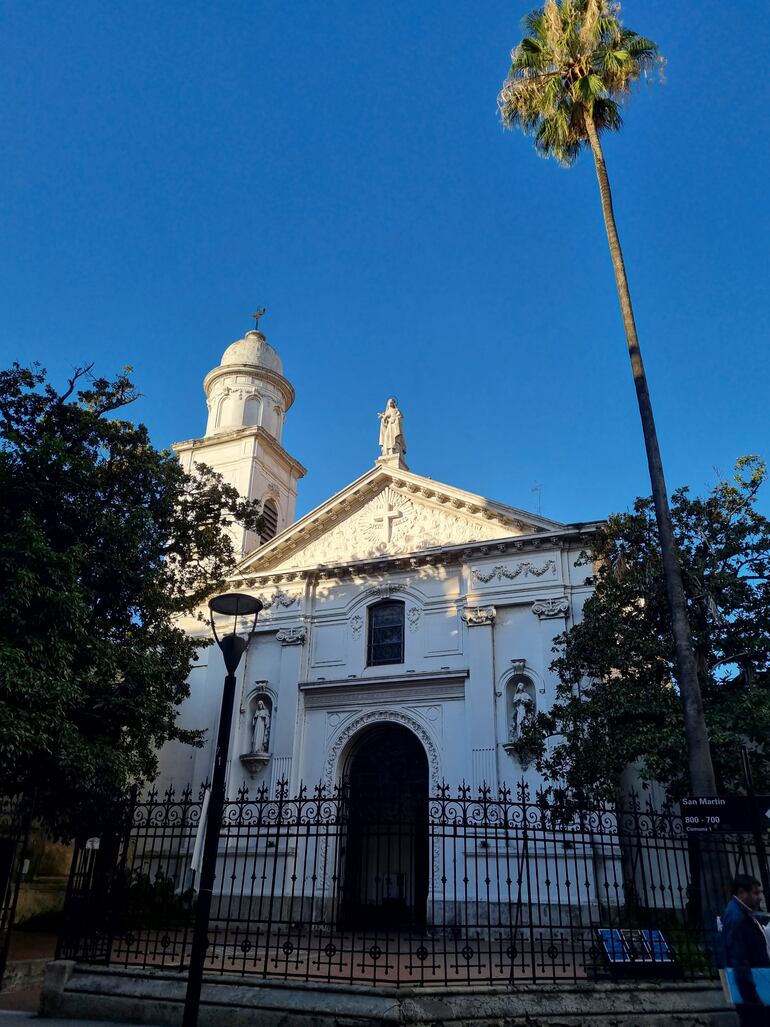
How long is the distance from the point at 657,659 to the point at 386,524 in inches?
354

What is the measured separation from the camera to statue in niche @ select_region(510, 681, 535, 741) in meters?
19.0

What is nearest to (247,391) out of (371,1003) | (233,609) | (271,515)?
(271,515)

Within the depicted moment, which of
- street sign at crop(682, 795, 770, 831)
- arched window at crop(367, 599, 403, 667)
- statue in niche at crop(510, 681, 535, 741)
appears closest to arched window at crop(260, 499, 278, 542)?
arched window at crop(367, 599, 403, 667)

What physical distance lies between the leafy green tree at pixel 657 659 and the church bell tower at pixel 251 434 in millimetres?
13545

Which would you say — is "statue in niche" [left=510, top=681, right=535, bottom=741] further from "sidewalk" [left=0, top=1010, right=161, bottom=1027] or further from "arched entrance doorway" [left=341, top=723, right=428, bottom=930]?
"sidewalk" [left=0, top=1010, right=161, bottom=1027]

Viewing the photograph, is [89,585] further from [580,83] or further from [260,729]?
[580,83]

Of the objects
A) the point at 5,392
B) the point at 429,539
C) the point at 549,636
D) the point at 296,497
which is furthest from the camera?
the point at 296,497

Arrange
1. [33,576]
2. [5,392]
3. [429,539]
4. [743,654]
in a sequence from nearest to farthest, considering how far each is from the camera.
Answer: [33,576] < [743,654] < [5,392] < [429,539]

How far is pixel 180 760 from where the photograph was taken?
76.4 ft

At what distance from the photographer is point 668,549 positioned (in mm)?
13430

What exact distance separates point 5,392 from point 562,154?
42.6ft

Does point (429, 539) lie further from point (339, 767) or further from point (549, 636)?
point (339, 767)

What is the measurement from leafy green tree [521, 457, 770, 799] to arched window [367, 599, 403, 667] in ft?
16.7

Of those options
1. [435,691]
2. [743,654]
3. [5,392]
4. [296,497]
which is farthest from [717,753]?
[296,497]
